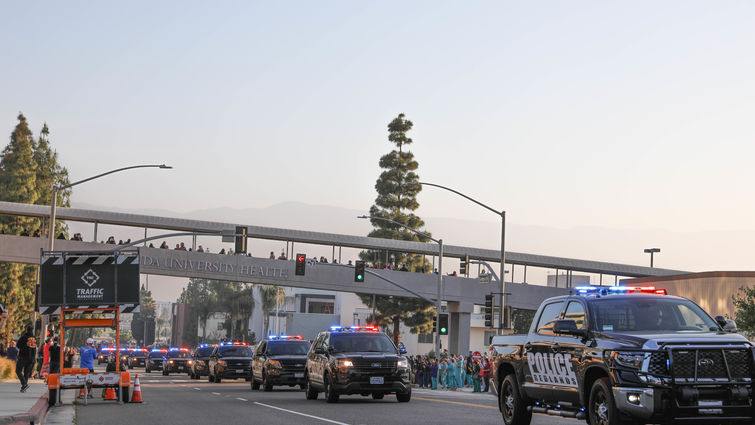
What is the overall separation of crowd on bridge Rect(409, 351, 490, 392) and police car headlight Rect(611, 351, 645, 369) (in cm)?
2609

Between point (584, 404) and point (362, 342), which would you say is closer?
point (584, 404)

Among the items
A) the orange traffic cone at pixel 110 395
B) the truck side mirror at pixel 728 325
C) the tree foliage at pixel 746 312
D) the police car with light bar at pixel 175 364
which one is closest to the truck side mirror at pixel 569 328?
the truck side mirror at pixel 728 325

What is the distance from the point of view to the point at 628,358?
40.6 feet

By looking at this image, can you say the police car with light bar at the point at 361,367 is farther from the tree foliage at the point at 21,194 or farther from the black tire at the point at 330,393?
the tree foliage at the point at 21,194

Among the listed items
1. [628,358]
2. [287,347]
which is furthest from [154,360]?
[628,358]

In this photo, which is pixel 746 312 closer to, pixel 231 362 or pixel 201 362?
→ pixel 231 362

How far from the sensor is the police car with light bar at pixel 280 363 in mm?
31656

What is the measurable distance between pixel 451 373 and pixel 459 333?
26.9 m

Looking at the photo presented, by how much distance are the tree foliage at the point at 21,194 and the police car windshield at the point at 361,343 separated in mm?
40879

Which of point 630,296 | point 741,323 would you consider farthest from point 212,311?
point 630,296

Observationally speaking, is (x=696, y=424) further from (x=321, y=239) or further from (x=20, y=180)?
(x=20, y=180)

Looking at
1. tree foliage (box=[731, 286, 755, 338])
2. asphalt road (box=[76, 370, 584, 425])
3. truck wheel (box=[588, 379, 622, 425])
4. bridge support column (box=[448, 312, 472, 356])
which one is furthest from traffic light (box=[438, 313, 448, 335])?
truck wheel (box=[588, 379, 622, 425])

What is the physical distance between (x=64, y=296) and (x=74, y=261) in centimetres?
86

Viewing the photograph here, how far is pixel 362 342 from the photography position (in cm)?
2525
